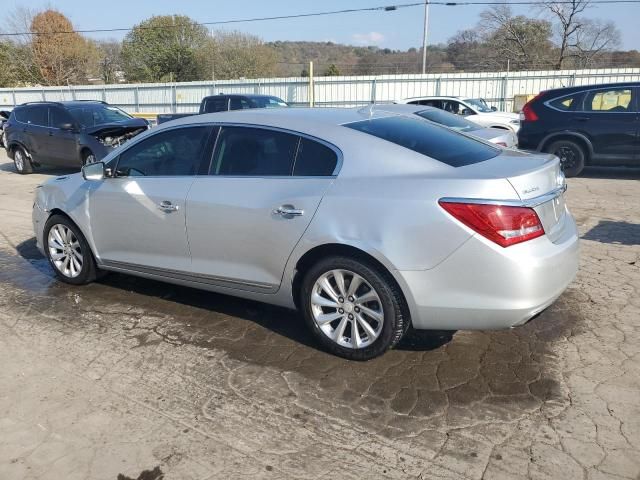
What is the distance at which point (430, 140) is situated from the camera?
153 inches

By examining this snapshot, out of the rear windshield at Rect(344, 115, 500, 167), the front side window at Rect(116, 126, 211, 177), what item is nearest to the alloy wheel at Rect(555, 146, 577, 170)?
the rear windshield at Rect(344, 115, 500, 167)

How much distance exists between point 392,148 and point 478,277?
100 centimetres

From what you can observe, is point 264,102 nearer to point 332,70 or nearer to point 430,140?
point 430,140

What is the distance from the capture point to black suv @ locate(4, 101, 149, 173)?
1178cm

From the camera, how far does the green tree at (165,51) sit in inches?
2030

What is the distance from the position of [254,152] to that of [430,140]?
4.12 feet

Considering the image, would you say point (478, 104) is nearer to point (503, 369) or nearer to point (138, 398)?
point (503, 369)

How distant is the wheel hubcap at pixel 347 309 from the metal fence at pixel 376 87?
61.0ft

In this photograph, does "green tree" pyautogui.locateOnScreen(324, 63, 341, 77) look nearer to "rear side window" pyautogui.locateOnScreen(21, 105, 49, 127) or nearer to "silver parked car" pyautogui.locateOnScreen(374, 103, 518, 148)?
"rear side window" pyautogui.locateOnScreen(21, 105, 49, 127)

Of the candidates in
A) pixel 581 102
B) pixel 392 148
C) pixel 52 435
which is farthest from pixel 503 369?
pixel 581 102

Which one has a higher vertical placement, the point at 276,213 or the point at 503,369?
the point at 276,213

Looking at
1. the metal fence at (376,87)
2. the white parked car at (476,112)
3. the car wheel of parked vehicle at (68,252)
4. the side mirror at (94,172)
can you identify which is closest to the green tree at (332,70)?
the metal fence at (376,87)

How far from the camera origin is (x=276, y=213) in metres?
3.76

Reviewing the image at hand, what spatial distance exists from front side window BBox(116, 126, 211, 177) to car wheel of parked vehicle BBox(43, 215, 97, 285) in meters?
0.85
